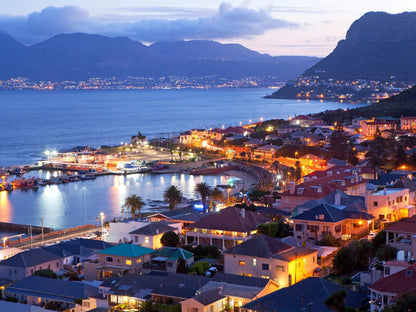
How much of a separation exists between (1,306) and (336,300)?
7.39m

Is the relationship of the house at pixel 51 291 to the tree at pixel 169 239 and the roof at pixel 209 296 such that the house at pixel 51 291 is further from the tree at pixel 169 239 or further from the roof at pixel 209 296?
the tree at pixel 169 239

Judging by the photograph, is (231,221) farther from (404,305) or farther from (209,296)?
(404,305)

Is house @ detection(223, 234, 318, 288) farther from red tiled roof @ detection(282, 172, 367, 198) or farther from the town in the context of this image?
red tiled roof @ detection(282, 172, 367, 198)

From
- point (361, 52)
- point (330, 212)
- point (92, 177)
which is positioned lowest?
point (92, 177)

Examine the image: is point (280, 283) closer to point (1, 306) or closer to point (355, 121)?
point (1, 306)

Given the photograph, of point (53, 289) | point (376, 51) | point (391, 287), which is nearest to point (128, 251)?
point (53, 289)

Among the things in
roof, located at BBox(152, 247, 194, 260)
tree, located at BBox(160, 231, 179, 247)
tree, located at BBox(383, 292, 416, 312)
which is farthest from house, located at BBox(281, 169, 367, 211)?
tree, located at BBox(383, 292, 416, 312)

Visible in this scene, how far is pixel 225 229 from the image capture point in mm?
18562

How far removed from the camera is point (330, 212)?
60.1 feet

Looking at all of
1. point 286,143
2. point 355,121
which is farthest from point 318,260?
point 355,121

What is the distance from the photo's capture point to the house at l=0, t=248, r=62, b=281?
55.7ft

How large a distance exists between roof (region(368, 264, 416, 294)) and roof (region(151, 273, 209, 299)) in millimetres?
3879

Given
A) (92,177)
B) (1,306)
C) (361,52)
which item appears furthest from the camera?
(361,52)

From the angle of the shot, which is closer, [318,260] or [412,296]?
[412,296]
